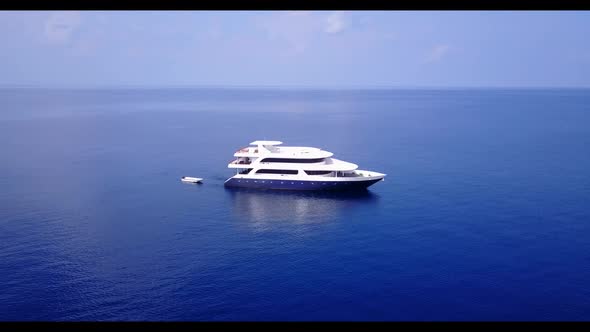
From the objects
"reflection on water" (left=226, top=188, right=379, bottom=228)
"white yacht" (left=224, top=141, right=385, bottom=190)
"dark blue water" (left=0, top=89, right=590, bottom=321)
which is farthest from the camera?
"white yacht" (left=224, top=141, right=385, bottom=190)

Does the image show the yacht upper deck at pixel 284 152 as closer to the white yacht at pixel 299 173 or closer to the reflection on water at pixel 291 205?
the white yacht at pixel 299 173

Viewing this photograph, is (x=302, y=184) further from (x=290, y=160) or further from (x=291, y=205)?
(x=291, y=205)

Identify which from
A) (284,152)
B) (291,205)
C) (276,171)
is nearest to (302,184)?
(276,171)

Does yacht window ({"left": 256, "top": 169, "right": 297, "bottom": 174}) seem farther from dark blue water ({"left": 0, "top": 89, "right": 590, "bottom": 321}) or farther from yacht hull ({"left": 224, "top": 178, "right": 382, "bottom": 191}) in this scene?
dark blue water ({"left": 0, "top": 89, "right": 590, "bottom": 321})

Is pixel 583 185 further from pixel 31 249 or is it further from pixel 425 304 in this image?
pixel 31 249

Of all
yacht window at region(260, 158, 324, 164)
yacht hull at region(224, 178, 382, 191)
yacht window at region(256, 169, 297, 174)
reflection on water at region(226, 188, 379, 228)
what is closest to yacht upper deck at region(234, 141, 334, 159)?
yacht window at region(260, 158, 324, 164)
